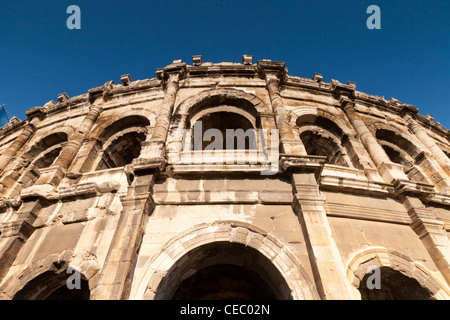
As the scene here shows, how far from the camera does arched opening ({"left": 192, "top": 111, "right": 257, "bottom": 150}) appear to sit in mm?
8023

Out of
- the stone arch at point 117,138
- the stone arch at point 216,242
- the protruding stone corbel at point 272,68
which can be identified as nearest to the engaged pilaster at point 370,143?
the protruding stone corbel at point 272,68

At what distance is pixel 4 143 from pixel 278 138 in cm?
1342

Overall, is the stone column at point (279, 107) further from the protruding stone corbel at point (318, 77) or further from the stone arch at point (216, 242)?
the stone arch at point (216, 242)

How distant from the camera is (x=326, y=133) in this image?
28.5 ft

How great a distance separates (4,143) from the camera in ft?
37.9

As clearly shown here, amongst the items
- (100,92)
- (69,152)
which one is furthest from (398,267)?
(100,92)

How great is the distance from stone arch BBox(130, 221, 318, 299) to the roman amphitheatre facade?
0.8 inches

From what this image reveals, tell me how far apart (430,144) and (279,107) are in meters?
6.68

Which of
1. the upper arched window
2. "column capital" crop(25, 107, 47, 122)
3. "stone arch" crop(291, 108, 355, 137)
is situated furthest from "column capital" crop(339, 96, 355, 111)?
"column capital" crop(25, 107, 47, 122)

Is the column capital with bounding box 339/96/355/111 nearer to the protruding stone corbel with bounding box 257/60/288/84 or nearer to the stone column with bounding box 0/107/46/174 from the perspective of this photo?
the protruding stone corbel with bounding box 257/60/288/84

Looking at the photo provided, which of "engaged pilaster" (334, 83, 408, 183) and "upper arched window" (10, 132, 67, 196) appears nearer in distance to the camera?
"engaged pilaster" (334, 83, 408, 183)

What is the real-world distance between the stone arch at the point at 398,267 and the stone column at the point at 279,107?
8.71 feet
